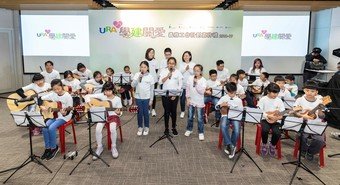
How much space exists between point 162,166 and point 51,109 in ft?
6.50

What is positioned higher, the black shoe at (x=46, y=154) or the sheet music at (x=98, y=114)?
the sheet music at (x=98, y=114)

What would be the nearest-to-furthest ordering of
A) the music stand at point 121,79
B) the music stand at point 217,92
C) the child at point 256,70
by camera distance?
1. the music stand at point 217,92
2. the music stand at point 121,79
3. the child at point 256,70

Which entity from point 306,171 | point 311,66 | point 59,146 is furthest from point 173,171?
point 311,66

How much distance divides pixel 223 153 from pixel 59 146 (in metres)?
2.80

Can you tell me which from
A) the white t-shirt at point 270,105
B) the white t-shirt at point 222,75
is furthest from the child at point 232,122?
the white t-shirt at point 222,75

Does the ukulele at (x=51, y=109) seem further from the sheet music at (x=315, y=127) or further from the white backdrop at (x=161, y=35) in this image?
the white backdrop at (x=161, y=35)

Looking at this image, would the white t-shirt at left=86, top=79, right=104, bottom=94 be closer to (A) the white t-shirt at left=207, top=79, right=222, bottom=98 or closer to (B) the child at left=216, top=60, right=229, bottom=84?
(A) the white t-shirt at left=207, top=79, right=222, bottom=98

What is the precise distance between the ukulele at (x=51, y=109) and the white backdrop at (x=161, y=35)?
429 centimetres

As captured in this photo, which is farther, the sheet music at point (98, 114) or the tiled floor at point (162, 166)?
the sheet music at point (98, 114)

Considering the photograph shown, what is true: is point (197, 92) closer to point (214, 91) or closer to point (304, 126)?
point (214, 91)

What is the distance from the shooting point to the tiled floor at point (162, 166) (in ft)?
12.8

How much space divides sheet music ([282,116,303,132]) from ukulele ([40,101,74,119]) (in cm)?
322

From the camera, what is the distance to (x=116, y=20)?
8906 millimetres

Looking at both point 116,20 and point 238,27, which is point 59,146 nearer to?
point 116,20
